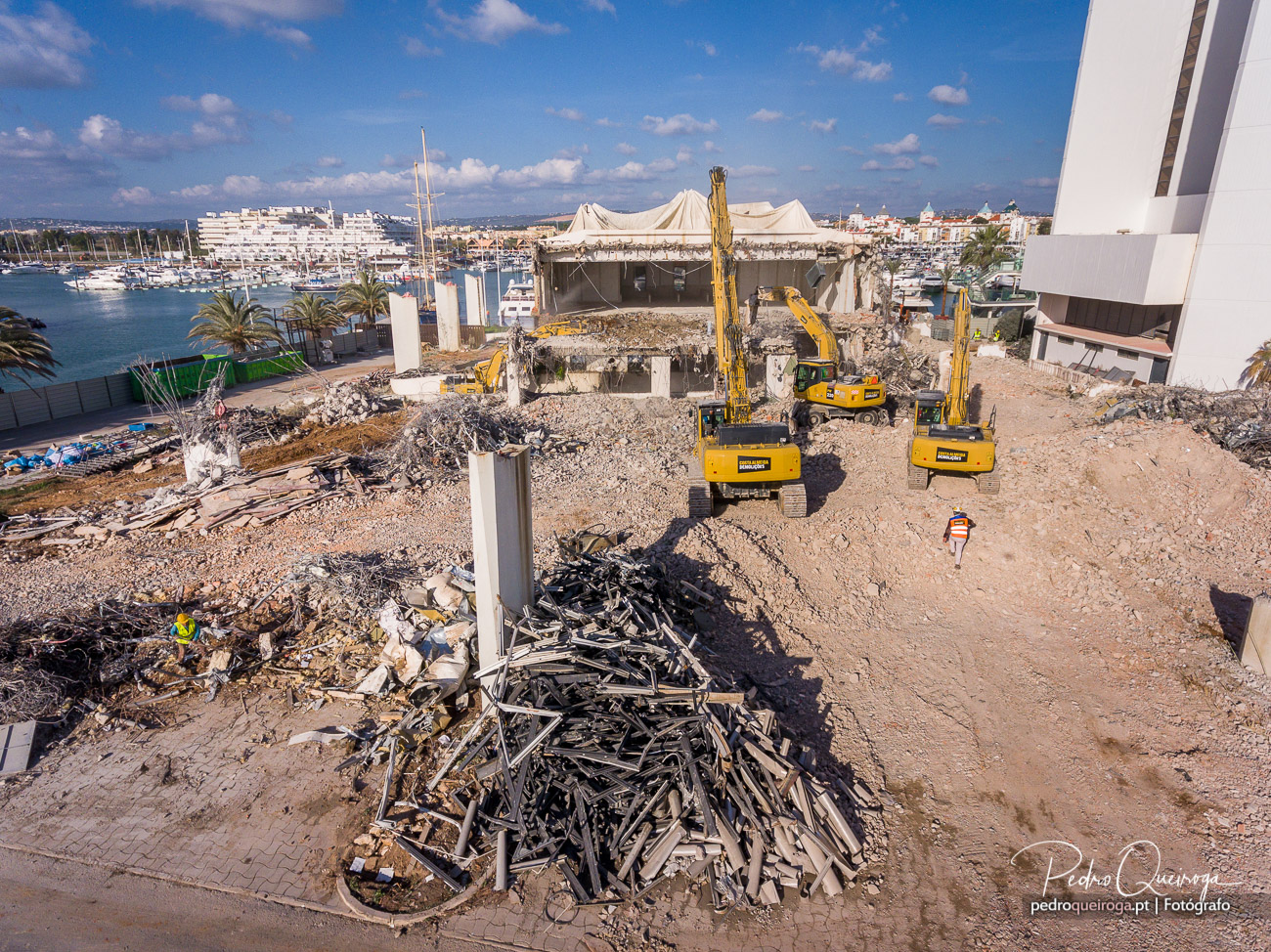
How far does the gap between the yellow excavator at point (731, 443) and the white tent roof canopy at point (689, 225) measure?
11.6m

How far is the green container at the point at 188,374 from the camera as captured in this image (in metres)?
26.4

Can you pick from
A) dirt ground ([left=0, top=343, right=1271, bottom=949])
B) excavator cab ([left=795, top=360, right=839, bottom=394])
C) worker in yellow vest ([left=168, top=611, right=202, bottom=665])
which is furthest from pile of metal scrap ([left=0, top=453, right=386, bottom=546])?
excavator cab ([left=795, top=360, right=839, bottom=394])

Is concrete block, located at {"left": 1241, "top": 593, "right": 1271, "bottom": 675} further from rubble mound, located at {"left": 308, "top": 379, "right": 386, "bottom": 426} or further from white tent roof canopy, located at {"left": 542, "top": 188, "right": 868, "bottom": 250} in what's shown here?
rubble mound, located at {"left": 308, "top": 379, "right": 386, "bottom": 426}

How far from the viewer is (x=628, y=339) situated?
22.3 metres

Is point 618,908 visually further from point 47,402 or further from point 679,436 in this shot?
point 47,402

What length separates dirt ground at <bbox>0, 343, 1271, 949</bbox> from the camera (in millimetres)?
5766

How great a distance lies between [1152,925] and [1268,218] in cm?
2291

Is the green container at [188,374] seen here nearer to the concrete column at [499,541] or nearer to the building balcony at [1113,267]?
the concrete column at [499,541]

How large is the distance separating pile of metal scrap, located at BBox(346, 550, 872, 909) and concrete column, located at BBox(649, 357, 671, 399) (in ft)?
52.3

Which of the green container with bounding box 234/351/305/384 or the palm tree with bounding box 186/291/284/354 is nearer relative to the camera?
the palm tree with bounding box 186/291/284/354

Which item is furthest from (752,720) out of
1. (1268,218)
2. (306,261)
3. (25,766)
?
(306,261)

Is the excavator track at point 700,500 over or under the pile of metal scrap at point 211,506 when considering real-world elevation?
over

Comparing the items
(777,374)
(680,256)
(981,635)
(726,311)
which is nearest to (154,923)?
(981,635)

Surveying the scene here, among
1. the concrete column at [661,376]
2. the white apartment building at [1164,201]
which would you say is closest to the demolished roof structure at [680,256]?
the concrete column at [661,376]
